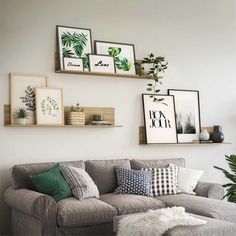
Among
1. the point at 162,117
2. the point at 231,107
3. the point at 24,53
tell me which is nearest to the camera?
the point at 24,53

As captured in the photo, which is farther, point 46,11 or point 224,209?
point 46,11

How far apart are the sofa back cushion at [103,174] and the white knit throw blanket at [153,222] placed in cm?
118

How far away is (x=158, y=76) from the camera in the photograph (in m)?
5.80

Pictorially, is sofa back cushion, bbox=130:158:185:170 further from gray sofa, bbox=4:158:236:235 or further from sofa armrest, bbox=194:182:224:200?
sofa armrest, bbox=194:182:224:200

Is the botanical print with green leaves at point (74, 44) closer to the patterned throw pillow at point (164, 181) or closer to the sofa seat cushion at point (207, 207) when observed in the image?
the patterned throw pillow at point (164, 181)

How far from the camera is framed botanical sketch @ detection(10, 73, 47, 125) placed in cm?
492

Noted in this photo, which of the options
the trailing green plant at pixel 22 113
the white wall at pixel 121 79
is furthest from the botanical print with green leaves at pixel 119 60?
the trailing green plant at pixel 22 113

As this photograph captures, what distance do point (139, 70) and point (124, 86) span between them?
28 cm

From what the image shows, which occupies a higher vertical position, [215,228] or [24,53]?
[24,53]

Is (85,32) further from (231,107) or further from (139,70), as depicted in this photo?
(231,107)

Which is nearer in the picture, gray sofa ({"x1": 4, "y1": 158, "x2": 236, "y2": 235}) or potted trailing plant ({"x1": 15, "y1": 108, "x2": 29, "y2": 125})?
gray sofa ({"x1": 4, "y1": 158, "x2": 236, "y2": 235})

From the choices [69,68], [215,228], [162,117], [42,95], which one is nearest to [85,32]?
[69,68]

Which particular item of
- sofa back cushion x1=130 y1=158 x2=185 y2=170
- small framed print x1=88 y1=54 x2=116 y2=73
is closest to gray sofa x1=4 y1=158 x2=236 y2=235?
sofa back cushion x1=130 y1=158 x2=185 y2=170

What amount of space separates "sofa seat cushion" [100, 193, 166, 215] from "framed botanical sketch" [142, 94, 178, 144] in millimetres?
1112
